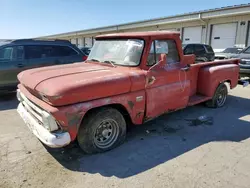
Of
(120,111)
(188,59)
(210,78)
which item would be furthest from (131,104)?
(210,78)

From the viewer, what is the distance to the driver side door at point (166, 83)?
3996 millimetres

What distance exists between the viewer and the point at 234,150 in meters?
3.75

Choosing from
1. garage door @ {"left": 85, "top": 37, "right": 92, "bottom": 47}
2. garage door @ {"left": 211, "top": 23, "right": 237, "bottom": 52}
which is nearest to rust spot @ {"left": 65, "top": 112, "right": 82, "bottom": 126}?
garage door @ {"left": 211, "top": 23, "right": 237, "bottom": 52}

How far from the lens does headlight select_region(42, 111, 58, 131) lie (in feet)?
9.84

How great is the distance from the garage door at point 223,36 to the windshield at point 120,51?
54.8ft

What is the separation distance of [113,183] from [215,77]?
152 inches

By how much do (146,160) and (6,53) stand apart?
18.7 ft

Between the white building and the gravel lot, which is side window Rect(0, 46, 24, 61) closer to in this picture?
the gravel lot

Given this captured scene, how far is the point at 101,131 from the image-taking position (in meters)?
3.62

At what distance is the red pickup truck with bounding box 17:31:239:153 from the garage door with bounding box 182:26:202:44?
17083mm

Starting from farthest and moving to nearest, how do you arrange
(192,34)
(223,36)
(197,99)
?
1. (192,34)
2. (223,36)
3. (197,99)

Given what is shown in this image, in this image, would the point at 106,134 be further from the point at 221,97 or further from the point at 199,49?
the point at 199,49

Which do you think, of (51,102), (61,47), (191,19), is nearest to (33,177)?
(51,102)

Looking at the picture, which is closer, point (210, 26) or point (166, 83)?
point (166, 83)
